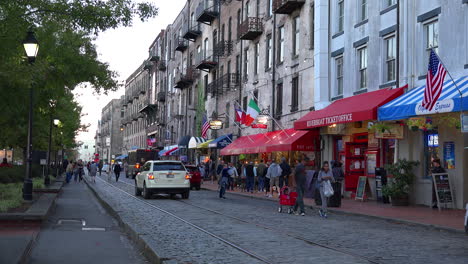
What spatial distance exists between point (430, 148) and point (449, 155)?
1206 mm

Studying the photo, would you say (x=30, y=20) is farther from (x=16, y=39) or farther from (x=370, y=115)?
(x=370, y=115)

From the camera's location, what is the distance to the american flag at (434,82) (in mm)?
16578

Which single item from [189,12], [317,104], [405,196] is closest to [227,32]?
[189,12]

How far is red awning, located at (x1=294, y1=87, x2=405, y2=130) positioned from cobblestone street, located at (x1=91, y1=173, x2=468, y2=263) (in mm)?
5638

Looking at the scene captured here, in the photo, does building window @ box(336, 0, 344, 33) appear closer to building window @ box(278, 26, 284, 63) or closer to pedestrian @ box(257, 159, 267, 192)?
building window @ box(278, 26, 284, 63)

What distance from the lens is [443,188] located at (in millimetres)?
19516

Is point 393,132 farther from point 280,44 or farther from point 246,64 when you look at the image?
point 246,64

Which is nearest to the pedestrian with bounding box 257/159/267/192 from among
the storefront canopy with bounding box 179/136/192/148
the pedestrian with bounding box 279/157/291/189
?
the pedestrian with bounding box 279/157/291/189

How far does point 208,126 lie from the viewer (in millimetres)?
42844

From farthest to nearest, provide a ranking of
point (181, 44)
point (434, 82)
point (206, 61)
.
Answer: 1. point (181, 44)
2. point (206, 61)
3. point (434, 82)

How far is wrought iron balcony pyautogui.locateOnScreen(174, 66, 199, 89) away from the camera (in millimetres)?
54656

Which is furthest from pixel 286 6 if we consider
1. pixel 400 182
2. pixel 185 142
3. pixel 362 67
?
pixel 185 142

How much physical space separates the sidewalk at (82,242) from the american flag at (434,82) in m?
9.51

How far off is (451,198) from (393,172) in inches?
106
